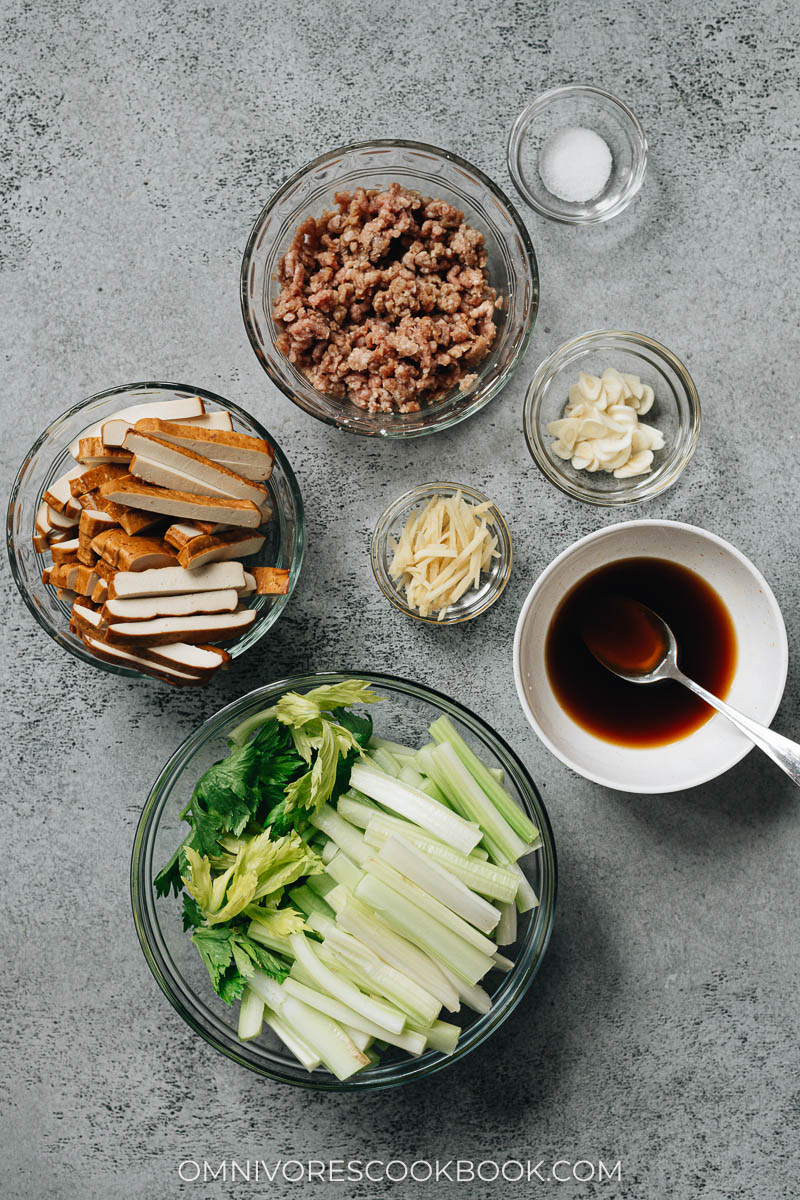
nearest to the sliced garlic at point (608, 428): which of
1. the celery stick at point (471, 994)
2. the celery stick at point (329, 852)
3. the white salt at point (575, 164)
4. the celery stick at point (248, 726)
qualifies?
the white salt at point (575, 164)

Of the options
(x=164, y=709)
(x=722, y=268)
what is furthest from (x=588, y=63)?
(x=164, y=709)

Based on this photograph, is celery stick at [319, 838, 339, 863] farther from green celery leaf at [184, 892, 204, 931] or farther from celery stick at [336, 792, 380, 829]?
green celery leaf at [184, 892, 204, 931]

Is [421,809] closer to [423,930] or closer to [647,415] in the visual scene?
[423,930]

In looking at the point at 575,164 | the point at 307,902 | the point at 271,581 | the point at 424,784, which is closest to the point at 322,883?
the point at 307,902

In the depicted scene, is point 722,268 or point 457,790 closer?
point 457,790

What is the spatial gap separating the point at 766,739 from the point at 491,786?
19.5 inches

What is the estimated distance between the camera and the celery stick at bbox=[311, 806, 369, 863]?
1.43 meters

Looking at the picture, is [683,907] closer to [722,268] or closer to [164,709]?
[164,709]

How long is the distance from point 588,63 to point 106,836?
1891 mm

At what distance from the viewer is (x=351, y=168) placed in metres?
1.64

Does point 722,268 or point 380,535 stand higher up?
point 722,268

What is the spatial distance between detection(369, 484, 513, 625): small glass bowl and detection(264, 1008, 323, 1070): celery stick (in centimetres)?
78

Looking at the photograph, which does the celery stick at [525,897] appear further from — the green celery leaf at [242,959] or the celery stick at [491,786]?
the green celery leaf at [242,959]

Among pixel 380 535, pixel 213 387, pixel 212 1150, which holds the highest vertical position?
pixel 213 387
